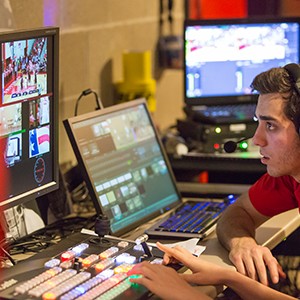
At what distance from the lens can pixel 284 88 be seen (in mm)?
2094

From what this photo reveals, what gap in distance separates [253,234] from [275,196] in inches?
5.8

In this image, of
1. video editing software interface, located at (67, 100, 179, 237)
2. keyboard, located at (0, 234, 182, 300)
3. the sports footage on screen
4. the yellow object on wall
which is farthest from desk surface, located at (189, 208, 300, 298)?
the yellow object on wall

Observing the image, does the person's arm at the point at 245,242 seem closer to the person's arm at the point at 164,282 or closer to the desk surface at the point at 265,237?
the desk surface at the point at 265,237

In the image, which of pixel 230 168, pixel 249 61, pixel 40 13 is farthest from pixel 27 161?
pixel 249 61

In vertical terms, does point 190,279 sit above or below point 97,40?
below

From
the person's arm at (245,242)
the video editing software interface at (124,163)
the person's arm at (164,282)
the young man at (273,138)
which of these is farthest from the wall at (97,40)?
the person's arm at (164,282)

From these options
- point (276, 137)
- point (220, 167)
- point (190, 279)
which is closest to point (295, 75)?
point (276, 137)

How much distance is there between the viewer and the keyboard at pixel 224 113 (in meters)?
3.05

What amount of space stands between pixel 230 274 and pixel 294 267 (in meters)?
1.22

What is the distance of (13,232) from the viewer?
92.4 inches

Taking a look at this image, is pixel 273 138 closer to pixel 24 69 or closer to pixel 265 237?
pixel 265 237

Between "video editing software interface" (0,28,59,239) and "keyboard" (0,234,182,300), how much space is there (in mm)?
187

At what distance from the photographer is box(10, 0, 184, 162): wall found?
8.96 ft

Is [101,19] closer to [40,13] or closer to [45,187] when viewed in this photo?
[40,13]
